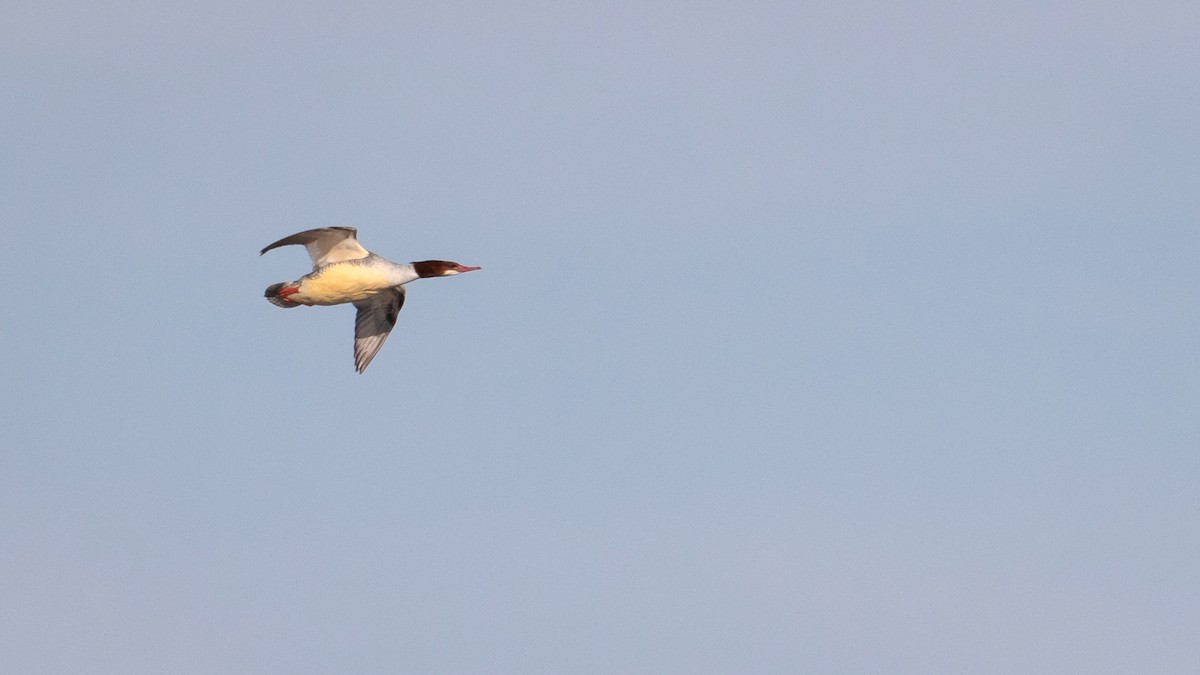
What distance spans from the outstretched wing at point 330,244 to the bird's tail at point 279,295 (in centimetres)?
66

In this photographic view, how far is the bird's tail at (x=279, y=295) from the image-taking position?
103 feet

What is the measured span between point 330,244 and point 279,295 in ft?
4.79

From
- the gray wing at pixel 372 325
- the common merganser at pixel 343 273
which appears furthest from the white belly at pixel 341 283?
the gray wing at pixel 372 325

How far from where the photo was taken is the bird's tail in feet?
103

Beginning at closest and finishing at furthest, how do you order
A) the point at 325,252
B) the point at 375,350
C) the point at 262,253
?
the point at 262,253, the point at 325,252, the point at 375,350

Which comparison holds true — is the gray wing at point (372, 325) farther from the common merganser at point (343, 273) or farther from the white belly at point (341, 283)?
the white belly at point (341, 283)

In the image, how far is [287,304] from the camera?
1249 inches

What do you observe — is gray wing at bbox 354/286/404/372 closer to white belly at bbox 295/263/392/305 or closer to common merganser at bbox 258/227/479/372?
common merganser at bbox 258/227/479/372

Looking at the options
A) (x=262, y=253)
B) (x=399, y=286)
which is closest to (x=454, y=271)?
(x=399, y=286)

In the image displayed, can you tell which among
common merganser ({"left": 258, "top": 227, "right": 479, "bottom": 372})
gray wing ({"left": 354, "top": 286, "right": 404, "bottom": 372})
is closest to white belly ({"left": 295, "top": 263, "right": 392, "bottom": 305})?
common merganser ({"left": 258, "top": 227, "right": 479, "bottom": 372})

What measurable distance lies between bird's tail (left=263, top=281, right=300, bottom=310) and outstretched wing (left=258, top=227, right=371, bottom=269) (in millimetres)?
656

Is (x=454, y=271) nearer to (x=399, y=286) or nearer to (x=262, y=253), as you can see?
(x=399, y=286)

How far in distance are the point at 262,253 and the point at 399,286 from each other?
427 cm

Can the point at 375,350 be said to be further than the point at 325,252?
Yes
